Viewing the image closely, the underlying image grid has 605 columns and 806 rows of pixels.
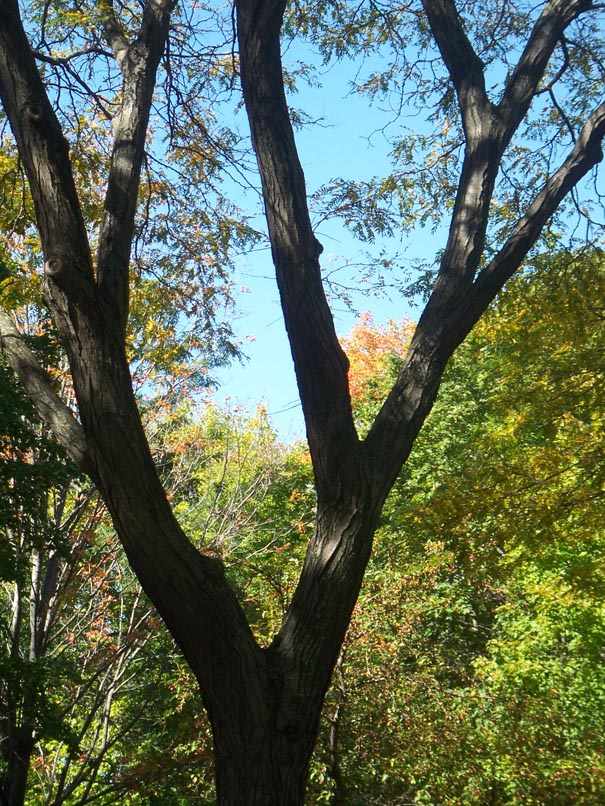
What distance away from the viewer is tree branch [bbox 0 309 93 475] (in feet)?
10.2

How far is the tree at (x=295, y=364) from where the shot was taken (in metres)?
2.84

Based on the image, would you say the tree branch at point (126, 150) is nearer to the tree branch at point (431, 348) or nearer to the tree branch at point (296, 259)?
the tree branch at point (296, 259)

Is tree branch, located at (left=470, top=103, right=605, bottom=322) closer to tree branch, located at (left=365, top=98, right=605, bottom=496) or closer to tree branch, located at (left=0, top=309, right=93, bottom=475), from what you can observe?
tree branch, located at (left=365, top=98, right=605, bottom=496)

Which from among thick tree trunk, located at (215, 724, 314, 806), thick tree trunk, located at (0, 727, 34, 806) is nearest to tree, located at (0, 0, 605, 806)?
thick tree trunk, located at (215, 724, 314, 806)

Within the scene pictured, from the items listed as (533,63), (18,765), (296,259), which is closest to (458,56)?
(533,63)

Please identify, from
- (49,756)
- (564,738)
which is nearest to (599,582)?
(564,738)

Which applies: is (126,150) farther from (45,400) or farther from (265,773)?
(265,773)

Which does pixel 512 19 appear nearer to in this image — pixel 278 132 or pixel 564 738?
pixel 278 132

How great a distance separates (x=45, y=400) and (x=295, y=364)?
1099 millimetres

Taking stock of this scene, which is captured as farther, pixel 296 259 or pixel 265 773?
pixel 296 259

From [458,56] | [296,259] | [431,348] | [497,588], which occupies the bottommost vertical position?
[431,348]

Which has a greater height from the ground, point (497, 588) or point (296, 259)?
point (497, 588)

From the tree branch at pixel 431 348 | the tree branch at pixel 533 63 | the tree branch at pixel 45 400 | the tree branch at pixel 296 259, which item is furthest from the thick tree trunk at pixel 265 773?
the tree branch at pixel 533 63

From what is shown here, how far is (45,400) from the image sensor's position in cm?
331
